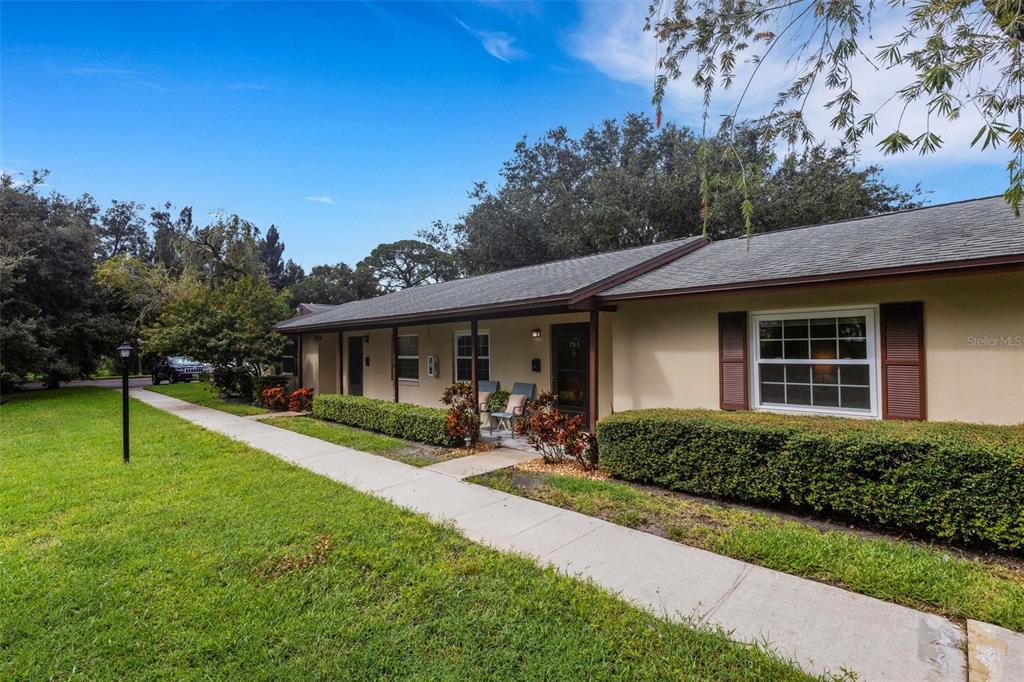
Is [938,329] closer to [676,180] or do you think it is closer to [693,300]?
[693,300]

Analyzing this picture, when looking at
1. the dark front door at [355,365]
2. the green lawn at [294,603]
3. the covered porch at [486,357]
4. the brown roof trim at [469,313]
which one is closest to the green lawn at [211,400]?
the covered porch at [486,357]

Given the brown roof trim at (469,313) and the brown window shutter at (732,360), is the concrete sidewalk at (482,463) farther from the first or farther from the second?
the brown window shutter at (732,360)

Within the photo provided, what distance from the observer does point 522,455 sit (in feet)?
24.2

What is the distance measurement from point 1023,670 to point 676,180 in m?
20.0

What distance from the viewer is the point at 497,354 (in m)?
11.0

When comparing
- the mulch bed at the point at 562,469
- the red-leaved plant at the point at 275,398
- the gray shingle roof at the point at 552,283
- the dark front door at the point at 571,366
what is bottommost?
the mulch bed at the point at 562,469

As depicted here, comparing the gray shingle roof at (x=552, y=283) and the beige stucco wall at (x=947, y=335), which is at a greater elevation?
the gray shingle roof at (x=552, y=283)

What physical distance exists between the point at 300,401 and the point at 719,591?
12299mm

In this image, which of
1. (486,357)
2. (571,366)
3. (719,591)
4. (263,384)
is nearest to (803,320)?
(571,366)

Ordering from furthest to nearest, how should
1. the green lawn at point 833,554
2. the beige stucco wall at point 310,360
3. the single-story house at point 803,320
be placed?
the beige stucco wall at point 310,360
the single-story house at point 803,320
the green lawn at point 833,554

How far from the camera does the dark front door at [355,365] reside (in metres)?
14.9

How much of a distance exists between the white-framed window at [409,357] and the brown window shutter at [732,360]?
8.17 m

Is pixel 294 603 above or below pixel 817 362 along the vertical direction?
below

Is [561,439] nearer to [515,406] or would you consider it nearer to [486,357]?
[515,406]
